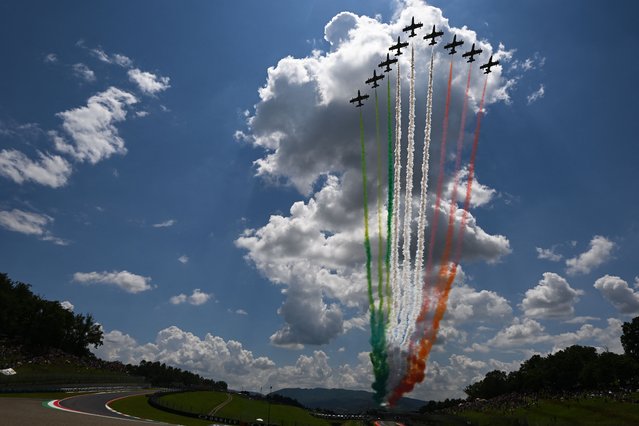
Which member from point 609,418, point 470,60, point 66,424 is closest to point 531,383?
point 609,418

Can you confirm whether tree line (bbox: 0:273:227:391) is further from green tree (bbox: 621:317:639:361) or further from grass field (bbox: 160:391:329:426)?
green tree (bbox: 621:317:639:361)

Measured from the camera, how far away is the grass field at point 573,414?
73.1m

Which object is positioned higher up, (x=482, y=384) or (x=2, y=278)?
(x=2, y=278)

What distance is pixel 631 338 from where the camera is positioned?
13875 cm

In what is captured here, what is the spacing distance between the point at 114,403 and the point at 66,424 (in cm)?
3651

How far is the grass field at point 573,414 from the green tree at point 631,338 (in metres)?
52.3

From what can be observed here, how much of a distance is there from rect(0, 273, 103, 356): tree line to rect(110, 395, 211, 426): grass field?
6841cm

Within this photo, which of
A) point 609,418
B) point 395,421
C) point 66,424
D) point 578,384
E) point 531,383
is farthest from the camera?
point 531,383

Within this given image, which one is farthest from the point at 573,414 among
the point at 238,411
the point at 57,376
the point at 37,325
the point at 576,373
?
the point at 37,325

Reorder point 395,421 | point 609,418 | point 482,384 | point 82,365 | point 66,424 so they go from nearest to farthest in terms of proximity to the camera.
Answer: point 66,424, point 609,418, point 395,421, point 82,365, point 482,384

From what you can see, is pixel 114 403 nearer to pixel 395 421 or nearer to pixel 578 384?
pixel 395 421

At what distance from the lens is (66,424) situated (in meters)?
37.4

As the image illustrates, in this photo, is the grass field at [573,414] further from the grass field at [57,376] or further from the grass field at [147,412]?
the grass field at [57,376]

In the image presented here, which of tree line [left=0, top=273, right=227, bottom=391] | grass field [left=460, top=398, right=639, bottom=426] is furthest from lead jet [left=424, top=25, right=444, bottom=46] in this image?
tree line [left=0, top=273, right=227, bottom=391]
